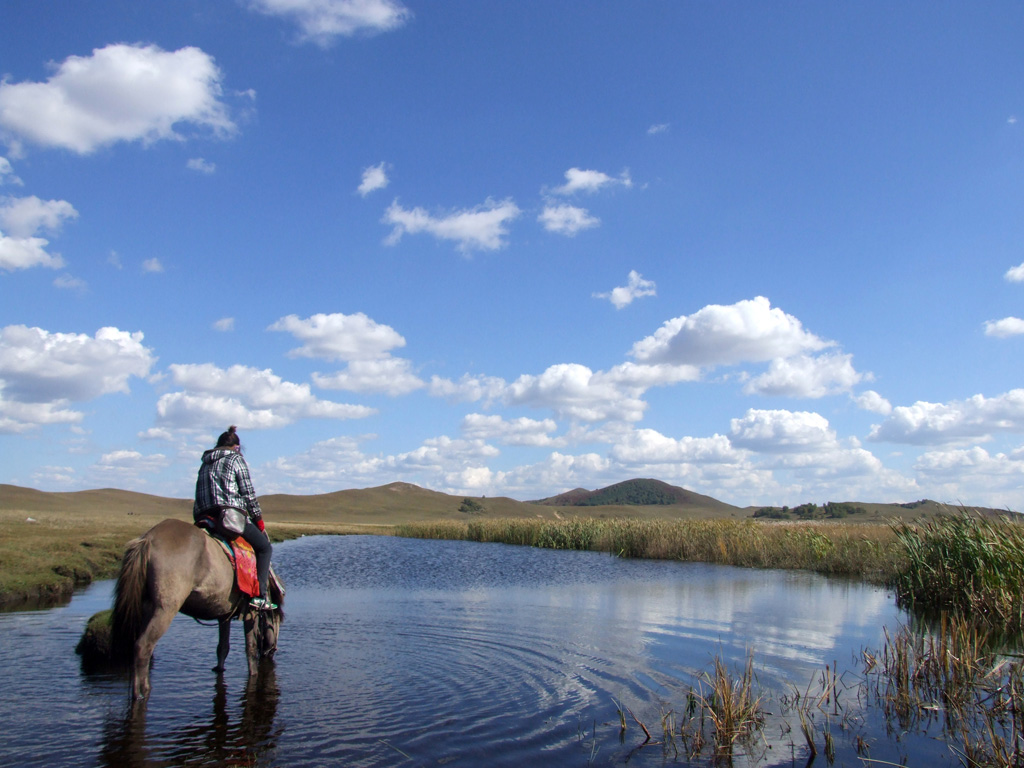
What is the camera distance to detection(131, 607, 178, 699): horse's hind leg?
665cm

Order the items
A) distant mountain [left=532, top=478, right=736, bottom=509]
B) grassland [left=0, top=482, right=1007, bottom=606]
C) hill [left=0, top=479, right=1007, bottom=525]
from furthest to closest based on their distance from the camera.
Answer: distant mountain [left=532, top=478, right=736, bottom=509] < hill [left=0, top=479, right=1007, bottom=525] < grassland [left=0, top=482, right=1007, bottom=606]

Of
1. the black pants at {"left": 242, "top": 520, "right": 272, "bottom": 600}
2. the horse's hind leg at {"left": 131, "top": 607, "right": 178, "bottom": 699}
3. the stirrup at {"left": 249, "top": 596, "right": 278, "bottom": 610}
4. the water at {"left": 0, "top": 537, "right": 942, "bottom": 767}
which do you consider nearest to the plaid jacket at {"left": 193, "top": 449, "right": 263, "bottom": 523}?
the black pants at {"left": 242, "top": 520, "right": 272, "bottom": 600}

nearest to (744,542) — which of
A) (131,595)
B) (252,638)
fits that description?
(252,638)

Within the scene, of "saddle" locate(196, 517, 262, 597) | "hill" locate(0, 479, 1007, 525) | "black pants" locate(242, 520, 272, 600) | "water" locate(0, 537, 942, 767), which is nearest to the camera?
"water" locate(0, 537, 942, 767)

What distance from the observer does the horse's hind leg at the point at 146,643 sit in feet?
21.8

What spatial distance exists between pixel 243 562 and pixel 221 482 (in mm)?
996

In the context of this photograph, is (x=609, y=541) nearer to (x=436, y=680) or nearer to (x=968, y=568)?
(x=968, y=568)

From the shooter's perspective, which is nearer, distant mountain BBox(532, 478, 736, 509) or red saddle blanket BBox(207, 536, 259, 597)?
red saddle blanket BBox(207, 536, 259, 597)

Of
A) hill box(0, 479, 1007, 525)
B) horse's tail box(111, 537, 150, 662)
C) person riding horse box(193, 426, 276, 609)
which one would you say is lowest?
hill box(0, 479, 1007, 525)

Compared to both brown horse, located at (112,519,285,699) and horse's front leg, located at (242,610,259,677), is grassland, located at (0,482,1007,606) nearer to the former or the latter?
horse's front leg, located at (242,610,259,677)

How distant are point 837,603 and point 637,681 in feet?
30.6

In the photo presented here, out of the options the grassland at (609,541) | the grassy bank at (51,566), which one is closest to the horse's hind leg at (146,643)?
the grassy bank at (51,566)

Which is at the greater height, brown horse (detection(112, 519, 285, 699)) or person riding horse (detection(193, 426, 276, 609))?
person riding horse (detection(193, 426, 276, 609))

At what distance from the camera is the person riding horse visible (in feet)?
25.8
